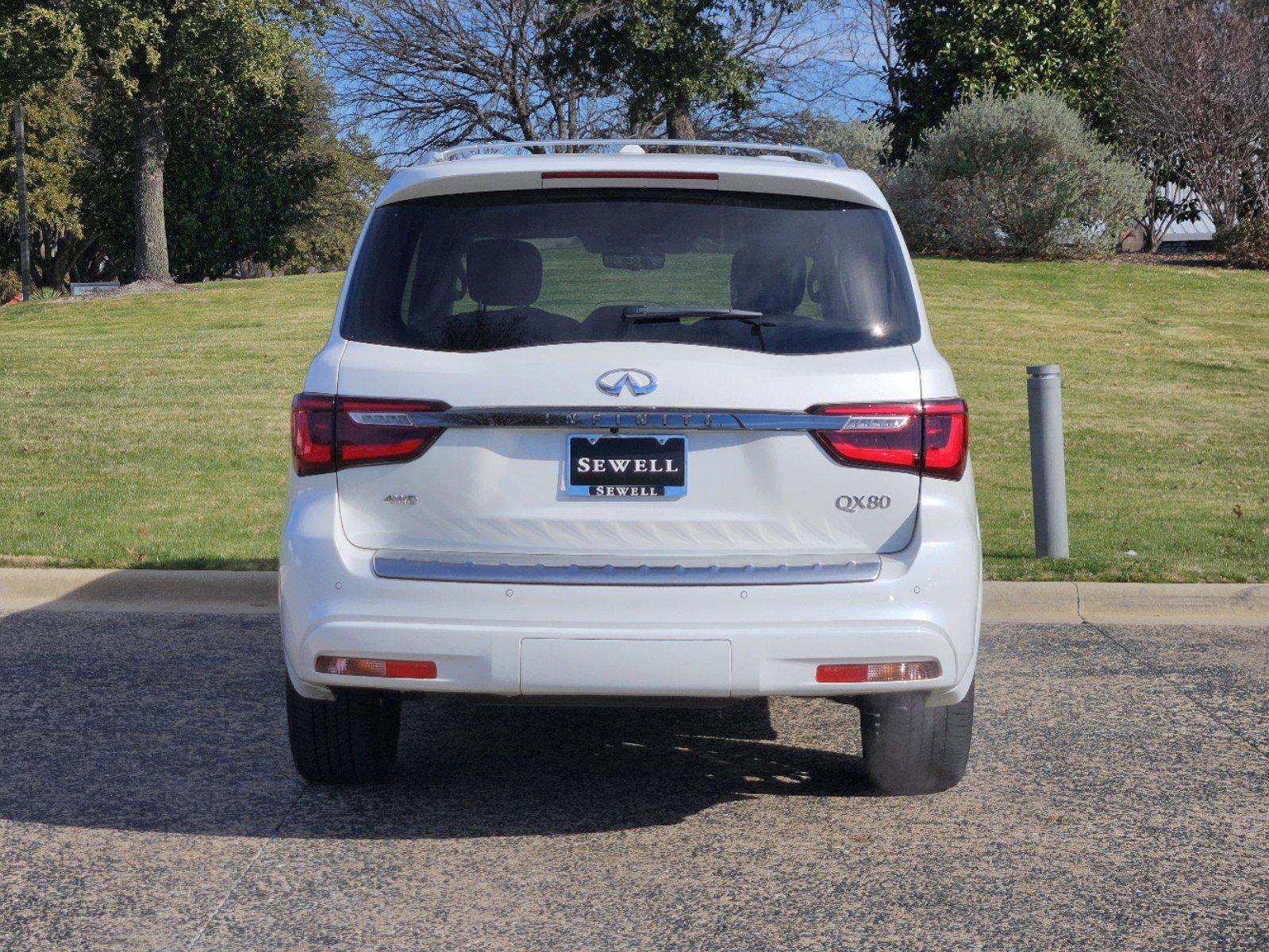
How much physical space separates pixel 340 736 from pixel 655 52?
3169 centimetres

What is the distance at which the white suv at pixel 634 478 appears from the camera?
3.89m

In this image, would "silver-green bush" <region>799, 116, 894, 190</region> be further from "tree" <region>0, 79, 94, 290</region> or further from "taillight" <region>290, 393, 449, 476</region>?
"taillight" <region>290, 393, 449, 476</region>

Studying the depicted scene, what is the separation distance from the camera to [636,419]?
12.9ft

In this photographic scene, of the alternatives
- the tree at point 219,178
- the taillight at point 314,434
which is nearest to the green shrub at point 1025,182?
the tree at point 219,178

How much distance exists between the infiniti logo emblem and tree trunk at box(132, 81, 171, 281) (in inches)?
1170

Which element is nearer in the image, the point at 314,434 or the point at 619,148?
the point at 314,434

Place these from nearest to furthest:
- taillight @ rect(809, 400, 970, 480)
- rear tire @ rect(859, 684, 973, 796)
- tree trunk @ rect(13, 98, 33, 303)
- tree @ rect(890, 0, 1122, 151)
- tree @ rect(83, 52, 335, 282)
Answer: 1. taillight @ rect(809, 400, 970, 480)
2. rear tire @ rect(859, 684, 973, 796)
3. tree @ rect(890, 0, 1122, 151)
4. tree trunk @ rect(13, 98, 33, 303)
5. tree @ rect(83, 52, 335, 282)

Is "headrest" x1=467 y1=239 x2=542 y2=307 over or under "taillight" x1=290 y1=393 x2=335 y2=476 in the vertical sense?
over

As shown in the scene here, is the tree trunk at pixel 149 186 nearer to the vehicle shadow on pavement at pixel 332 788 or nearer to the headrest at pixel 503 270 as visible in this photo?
the vehicle shadow on pavement at pixel 332 788

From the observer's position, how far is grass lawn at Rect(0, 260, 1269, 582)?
8.78m

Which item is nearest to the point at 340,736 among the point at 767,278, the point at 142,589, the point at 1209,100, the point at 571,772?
the point at 571,772

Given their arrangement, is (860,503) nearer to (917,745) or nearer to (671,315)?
(671,315)

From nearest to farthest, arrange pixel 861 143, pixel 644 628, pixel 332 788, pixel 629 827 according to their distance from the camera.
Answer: pixel 644 628
pixel 629 827
pixel 332 788
pixel 861 143

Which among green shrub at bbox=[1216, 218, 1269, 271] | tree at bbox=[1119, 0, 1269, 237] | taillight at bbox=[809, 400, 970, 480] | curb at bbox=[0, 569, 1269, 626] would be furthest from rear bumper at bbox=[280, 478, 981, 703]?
tree at bbox=[1119, 0, 1269, 237]
